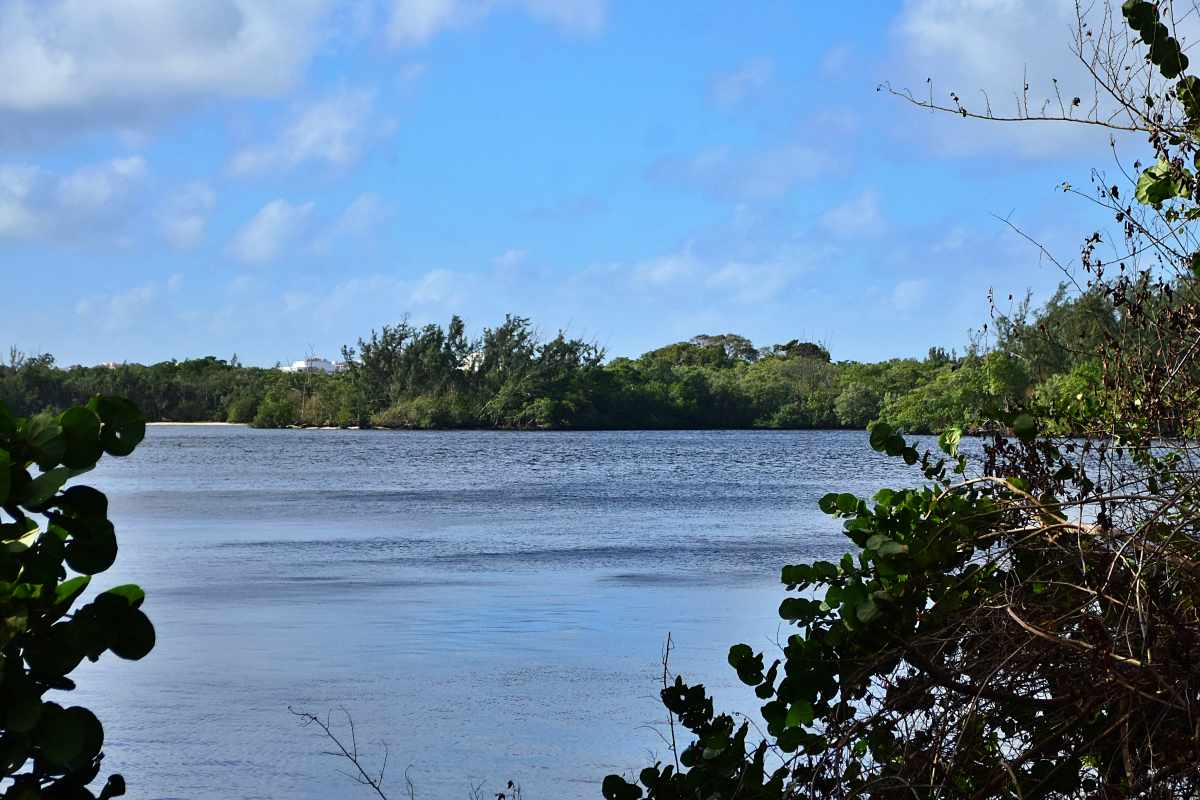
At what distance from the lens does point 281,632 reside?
11930 mm

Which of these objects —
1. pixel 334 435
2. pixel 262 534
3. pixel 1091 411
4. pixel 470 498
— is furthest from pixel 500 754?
pixel 334 435

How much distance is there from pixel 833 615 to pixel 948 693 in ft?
1.30

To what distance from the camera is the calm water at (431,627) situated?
7812mm

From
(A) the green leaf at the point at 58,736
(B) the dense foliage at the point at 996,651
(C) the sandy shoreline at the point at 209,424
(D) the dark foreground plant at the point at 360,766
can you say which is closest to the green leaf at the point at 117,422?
(A) the green leaf at the point at 58,736

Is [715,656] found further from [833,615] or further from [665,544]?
[665,544]

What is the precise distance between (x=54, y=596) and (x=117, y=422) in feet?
1.06

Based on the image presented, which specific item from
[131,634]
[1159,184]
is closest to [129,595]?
[131,634]

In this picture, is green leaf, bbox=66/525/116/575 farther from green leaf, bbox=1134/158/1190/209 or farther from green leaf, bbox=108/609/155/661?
green leaf, bbox=1134/158/1190/209

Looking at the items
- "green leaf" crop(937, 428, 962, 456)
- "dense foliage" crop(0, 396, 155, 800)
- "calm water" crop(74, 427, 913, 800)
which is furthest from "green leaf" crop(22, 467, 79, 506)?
"calm water" crop(74, 427, 913, 800)

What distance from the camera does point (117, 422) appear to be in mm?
2361

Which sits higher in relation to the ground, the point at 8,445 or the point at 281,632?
the point at 8,445

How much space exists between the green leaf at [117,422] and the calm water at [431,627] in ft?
16.8

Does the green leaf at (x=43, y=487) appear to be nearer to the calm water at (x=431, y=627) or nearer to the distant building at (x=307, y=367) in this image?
the calm water at (x=431, y=627)

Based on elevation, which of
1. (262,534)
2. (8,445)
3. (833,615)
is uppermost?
(8,445)
